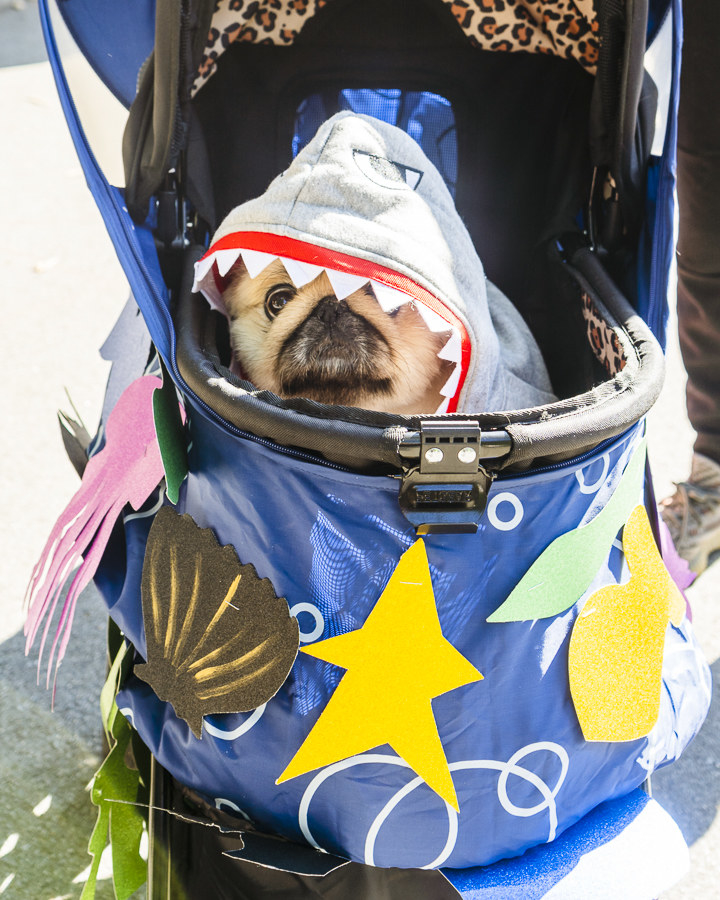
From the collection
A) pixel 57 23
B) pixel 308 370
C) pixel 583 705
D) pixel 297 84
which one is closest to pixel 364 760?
pixel 583 705

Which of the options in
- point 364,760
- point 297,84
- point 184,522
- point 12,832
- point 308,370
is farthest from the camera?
point 297,84

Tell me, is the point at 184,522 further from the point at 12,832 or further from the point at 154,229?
the point at 12,832

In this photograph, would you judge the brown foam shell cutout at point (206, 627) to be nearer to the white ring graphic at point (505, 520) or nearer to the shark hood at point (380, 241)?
the white ring graphic at point (505, 520)

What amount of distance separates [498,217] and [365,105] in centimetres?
27

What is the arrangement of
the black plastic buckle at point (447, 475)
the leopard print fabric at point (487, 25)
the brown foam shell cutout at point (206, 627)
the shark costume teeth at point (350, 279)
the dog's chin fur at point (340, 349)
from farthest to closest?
the leopard print fabric at point (487, 25) → the dog's chin fur at point (340, 349) → the shark costume teeth at point (350, 279) → the brown foam shell cutout at point (206, 627) → the black plastic buckle at point (447, 475)

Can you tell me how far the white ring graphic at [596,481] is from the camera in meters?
0.80

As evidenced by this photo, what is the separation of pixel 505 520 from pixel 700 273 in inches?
36.0

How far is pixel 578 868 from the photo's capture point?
2.84 feet

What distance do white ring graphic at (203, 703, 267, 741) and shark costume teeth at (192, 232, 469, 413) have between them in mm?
447

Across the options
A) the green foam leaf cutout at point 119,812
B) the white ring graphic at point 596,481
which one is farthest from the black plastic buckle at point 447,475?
the green foam leaf cutout at point 119,812

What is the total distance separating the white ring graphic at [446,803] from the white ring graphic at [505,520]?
0.22 meters

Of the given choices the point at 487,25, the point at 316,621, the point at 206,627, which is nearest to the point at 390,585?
the point at 316,621

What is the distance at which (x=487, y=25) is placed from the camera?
4.25 ft

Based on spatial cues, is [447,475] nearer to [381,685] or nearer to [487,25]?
[381,685]
